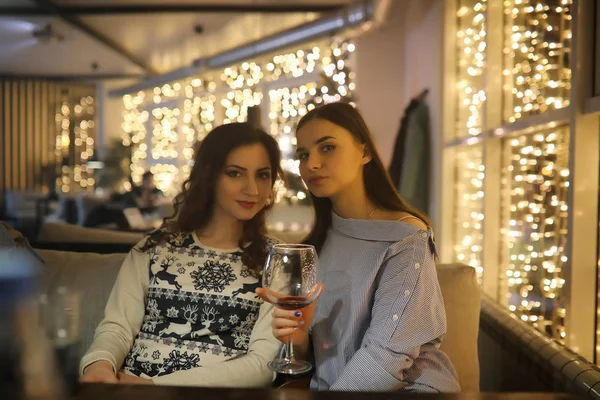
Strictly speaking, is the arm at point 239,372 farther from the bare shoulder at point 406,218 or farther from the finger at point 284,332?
the bare shoulder at point 406,218

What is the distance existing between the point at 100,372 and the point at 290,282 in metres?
0.63

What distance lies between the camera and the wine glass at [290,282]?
123 centimetres

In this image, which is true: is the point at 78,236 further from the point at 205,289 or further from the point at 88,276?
the point at 205,289

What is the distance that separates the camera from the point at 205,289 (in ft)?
5.54

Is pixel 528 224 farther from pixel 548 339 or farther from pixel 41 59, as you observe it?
pixel 41 59

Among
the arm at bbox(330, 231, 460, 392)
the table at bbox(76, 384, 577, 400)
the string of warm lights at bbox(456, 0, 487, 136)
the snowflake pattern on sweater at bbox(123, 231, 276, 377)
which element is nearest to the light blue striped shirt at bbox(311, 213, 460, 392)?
the arm at bbox(330, 231, 460, 392)

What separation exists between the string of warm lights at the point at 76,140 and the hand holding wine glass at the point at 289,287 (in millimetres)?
11423

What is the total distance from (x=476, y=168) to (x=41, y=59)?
8.80 meters

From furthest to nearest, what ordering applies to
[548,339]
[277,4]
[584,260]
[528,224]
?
[277,4] → [528,224] → [584,260] → [548,339]

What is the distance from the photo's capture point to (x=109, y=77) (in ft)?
38.0

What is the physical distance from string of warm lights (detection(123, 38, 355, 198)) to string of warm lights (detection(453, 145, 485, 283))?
84.2 inches

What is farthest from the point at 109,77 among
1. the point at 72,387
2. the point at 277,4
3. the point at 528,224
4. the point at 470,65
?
the point at 72,387

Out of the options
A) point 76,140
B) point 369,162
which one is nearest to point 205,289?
point 369,162

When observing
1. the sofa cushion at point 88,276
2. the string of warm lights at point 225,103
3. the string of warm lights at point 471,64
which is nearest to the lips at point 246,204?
the sofa cushion at point 88,276
